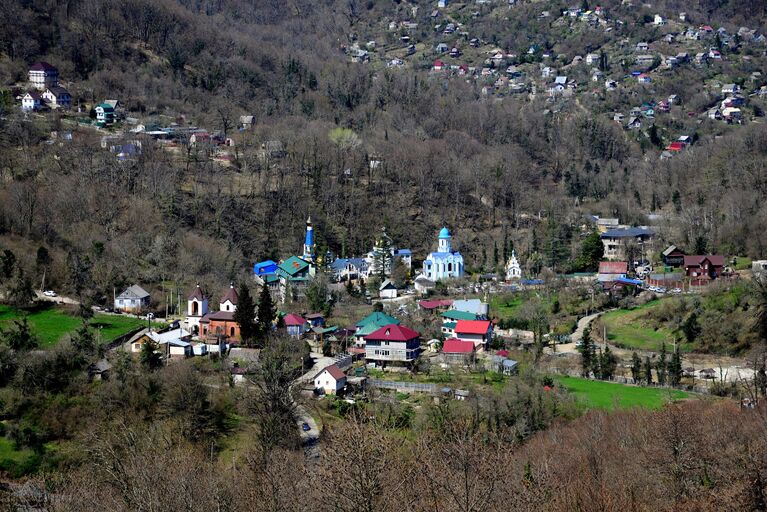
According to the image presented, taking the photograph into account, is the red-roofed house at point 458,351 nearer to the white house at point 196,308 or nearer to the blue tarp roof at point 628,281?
the white house at point 196,308

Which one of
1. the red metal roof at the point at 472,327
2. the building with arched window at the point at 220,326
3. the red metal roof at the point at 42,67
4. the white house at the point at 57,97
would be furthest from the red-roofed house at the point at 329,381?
A: the red metal roof at the point at 42,67

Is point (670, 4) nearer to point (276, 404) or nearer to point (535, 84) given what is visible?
point (535, 84)

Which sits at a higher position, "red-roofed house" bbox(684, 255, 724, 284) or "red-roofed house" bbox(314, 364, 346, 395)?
"red-roofed house" bbox(684, 255, 724, 284)

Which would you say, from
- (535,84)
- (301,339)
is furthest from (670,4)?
(301,339)

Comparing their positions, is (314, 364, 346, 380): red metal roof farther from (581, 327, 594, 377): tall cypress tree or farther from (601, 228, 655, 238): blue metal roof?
(601, 228, 655, 238): blue metal roof

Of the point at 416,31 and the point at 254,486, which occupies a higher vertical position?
the point at 416,31

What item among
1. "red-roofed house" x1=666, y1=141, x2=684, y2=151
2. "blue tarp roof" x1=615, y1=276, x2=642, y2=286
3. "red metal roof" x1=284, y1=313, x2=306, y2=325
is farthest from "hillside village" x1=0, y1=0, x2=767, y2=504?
"red-roofed house" x1=666, y1=141, x2=684, y2=151
